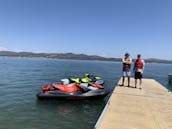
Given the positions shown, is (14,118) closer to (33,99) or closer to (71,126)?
(71,126)

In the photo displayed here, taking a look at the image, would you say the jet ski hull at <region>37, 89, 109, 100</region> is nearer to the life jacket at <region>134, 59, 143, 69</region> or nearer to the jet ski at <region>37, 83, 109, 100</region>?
the jet ski at <region>37, 83, 109, 100</region>

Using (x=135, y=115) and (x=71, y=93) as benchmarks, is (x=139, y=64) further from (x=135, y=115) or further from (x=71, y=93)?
(x=135, y=115)

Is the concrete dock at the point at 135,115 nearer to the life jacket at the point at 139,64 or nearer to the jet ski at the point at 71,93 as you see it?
the life jacket at the point at 139,64

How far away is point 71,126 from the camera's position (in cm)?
954

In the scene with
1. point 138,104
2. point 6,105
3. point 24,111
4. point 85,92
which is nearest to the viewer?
point 138,104

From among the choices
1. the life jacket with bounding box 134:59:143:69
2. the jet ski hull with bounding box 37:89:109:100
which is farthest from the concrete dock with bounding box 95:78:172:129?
the jet ski hull with bounding box 37:89:109:100

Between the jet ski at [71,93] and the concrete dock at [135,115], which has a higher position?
the concrete dock at [135,115]

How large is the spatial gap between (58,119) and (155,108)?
5107 millimetres

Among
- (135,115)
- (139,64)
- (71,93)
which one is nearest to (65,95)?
(71,93)

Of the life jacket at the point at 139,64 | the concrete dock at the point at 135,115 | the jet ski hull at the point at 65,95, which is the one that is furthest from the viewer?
the jet ski hull at the point at 65,95

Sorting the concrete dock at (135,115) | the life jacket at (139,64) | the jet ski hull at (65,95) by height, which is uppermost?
the life jacket at (139,64)

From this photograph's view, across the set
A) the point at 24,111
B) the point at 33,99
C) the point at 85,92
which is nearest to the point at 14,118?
the point at 24,111

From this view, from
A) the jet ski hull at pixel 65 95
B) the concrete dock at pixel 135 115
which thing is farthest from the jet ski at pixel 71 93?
the concrete dock at pixel 135 115

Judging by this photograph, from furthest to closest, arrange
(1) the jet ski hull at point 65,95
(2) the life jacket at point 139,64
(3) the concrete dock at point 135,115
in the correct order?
(1) the jet ski hull at point 65,95 < (2) the life jacket at point 139,64 < (3) the concrete dock at point 135,115
